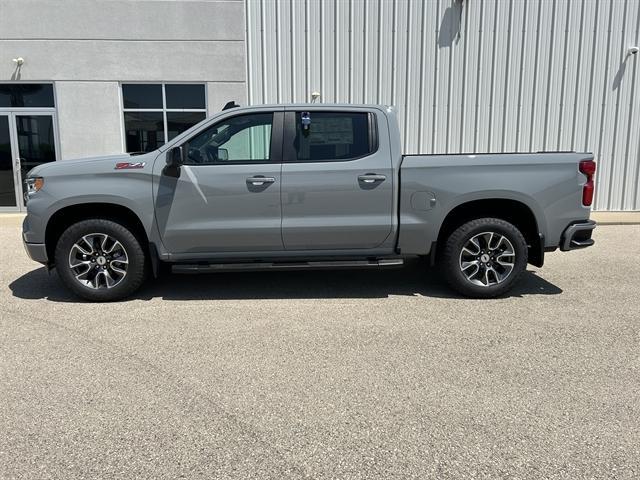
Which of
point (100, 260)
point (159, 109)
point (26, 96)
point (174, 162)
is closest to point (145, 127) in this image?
point (159, 109)

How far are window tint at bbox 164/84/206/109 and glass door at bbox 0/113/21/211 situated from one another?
3.77 m

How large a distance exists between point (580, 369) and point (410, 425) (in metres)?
1.58

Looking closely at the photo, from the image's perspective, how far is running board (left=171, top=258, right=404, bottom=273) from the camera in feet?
17.1

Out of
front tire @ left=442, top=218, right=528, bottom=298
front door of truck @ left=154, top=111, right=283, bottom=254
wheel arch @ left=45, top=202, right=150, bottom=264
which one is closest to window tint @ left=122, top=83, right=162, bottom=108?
wheel arch @ left=45, top=202, right=150, bottom=264

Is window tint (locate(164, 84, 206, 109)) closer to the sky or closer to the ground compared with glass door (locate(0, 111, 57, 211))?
closer to the sky

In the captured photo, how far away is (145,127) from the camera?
1198cm

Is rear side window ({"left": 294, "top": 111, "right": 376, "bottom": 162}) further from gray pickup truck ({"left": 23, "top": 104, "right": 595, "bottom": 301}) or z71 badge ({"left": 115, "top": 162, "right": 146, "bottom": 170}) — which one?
z71 badge ({"left": 115, "top": 162, "right": 146, "bottom": 170})

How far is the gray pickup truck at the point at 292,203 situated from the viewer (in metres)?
5.14

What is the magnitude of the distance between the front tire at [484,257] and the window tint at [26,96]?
10561 millimetres

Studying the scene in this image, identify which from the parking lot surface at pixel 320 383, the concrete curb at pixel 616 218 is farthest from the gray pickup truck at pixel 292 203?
the concrete curb at pixel 616 218

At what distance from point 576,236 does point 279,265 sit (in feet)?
10.3

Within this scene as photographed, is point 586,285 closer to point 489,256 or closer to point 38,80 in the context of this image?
point 489,256

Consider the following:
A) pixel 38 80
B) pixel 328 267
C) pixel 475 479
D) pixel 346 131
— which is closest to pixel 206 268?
pixel 328 267

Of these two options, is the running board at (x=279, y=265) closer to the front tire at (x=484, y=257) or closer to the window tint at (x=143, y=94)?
the front tire at (x=484, y=257)
